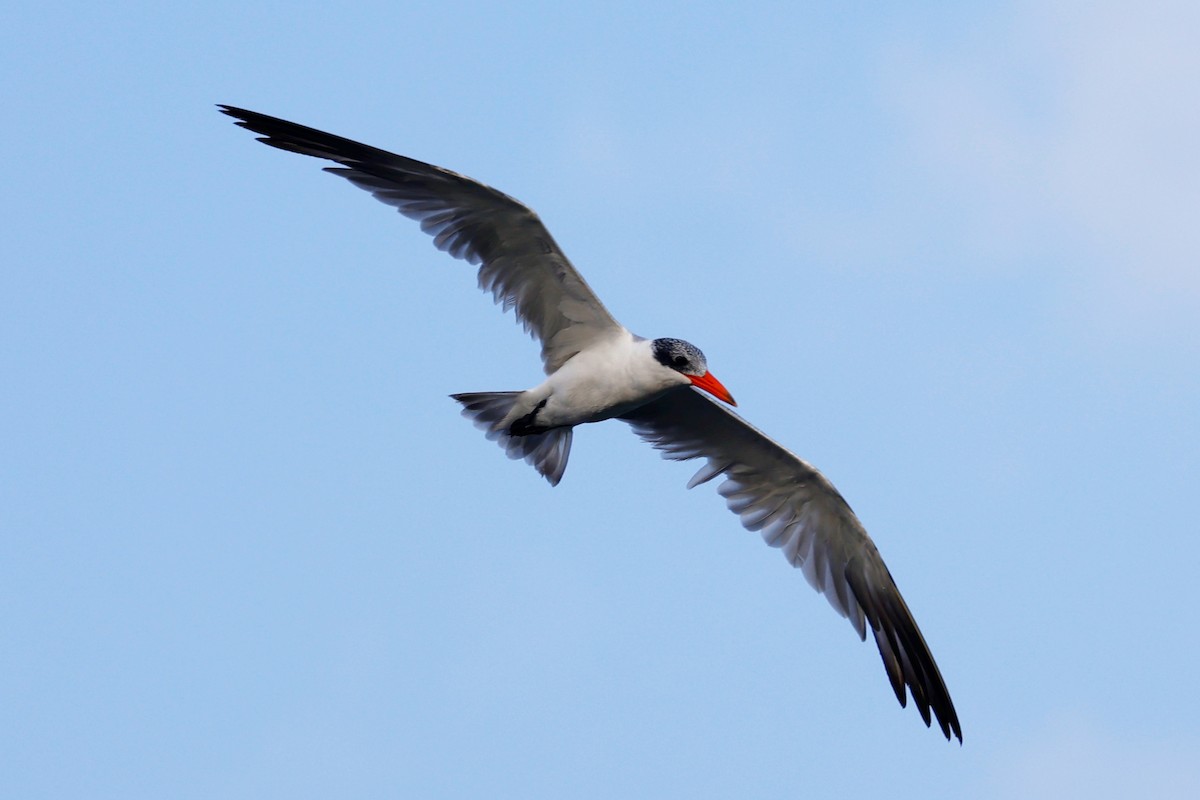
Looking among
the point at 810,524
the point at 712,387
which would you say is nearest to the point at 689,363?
the point at 712,387

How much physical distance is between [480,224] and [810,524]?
3995mm

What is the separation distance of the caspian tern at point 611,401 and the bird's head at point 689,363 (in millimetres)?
11

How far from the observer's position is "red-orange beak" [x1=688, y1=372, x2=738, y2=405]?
10.8 meters

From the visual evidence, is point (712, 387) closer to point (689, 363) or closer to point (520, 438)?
point (689, 363)

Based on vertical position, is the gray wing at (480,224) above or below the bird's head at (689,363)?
above

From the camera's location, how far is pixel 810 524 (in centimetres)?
1261

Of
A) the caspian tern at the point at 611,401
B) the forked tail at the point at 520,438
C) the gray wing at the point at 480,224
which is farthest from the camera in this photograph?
the forked tail at the point at 520,438

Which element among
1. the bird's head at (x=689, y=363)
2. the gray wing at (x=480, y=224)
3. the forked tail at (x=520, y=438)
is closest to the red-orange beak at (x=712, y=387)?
the bird's head at (x=689, y=363)

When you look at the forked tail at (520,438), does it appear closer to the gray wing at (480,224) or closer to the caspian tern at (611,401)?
the caspian tern at (611,401)

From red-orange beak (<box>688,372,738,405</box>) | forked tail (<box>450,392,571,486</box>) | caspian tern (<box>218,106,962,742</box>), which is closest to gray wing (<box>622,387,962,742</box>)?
caspian tern (<box>218,106,962,742</box>)

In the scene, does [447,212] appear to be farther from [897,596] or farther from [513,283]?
[897,596]

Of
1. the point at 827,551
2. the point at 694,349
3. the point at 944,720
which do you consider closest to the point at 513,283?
the point at 694,349

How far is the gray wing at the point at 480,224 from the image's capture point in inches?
421

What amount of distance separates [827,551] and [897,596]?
704 mm
